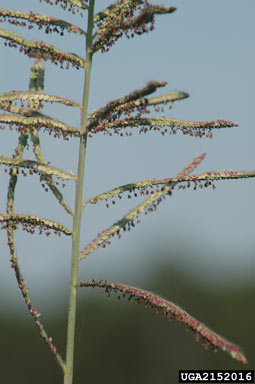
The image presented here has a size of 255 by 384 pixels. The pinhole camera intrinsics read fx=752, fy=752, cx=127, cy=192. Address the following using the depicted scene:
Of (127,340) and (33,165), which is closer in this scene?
(33,165)

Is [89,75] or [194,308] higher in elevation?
[89,75]

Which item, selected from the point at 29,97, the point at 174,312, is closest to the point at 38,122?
the point at 29,97

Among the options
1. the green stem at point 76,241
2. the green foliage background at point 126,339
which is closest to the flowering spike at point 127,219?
the green stem at point 76,241

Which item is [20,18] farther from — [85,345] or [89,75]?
[85,345]

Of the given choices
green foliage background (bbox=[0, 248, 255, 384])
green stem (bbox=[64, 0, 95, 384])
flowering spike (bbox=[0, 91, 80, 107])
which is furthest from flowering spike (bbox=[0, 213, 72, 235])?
green foliage background (bbox=[0, 248, 255, 384])

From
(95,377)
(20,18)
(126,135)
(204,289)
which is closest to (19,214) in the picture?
(126,135)

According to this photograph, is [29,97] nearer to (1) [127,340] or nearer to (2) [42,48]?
(2) [42,48]
